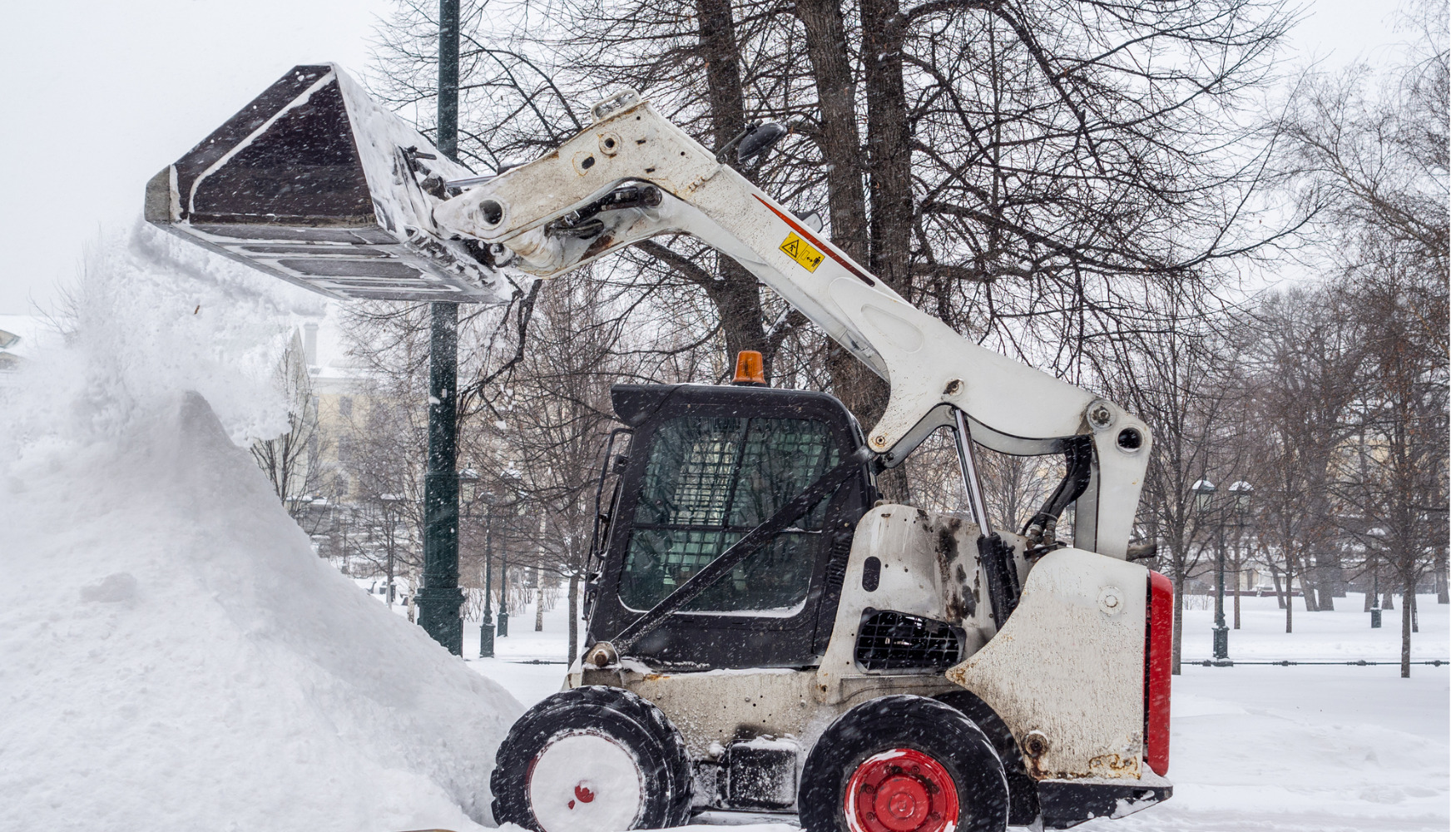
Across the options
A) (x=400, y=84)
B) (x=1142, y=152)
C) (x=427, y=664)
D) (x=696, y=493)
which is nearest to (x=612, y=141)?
(x=696, y=493)

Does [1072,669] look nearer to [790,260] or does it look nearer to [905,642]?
[905,642]

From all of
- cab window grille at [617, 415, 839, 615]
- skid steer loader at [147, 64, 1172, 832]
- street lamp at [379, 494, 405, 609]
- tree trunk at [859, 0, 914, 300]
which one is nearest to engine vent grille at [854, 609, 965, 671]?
skid steer loader at [147, 64, 1172, 832]

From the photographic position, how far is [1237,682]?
16250 millimetres

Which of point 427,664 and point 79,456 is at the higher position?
point 79,456

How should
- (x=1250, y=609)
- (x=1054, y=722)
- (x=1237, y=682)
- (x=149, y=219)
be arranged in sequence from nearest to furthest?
(x=1054, y=722), (x=149, y=219), (x=1237, y=682), (x=1250, y=609)

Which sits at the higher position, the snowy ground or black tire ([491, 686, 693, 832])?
black tire ([491, 686, 693, 832])

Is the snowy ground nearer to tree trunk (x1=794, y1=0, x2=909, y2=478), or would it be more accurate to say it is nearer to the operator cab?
the operator cab

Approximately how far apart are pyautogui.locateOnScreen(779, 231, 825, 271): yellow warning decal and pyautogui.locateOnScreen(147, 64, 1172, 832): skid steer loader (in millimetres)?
11

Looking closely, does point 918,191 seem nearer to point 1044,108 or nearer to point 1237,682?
point 1044,108

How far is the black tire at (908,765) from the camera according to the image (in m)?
3.43

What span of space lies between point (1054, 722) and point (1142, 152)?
18.9 ft

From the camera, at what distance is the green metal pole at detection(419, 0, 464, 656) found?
682 cm

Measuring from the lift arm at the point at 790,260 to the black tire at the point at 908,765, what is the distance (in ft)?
3.04

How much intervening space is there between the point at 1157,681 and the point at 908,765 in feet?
3.00
